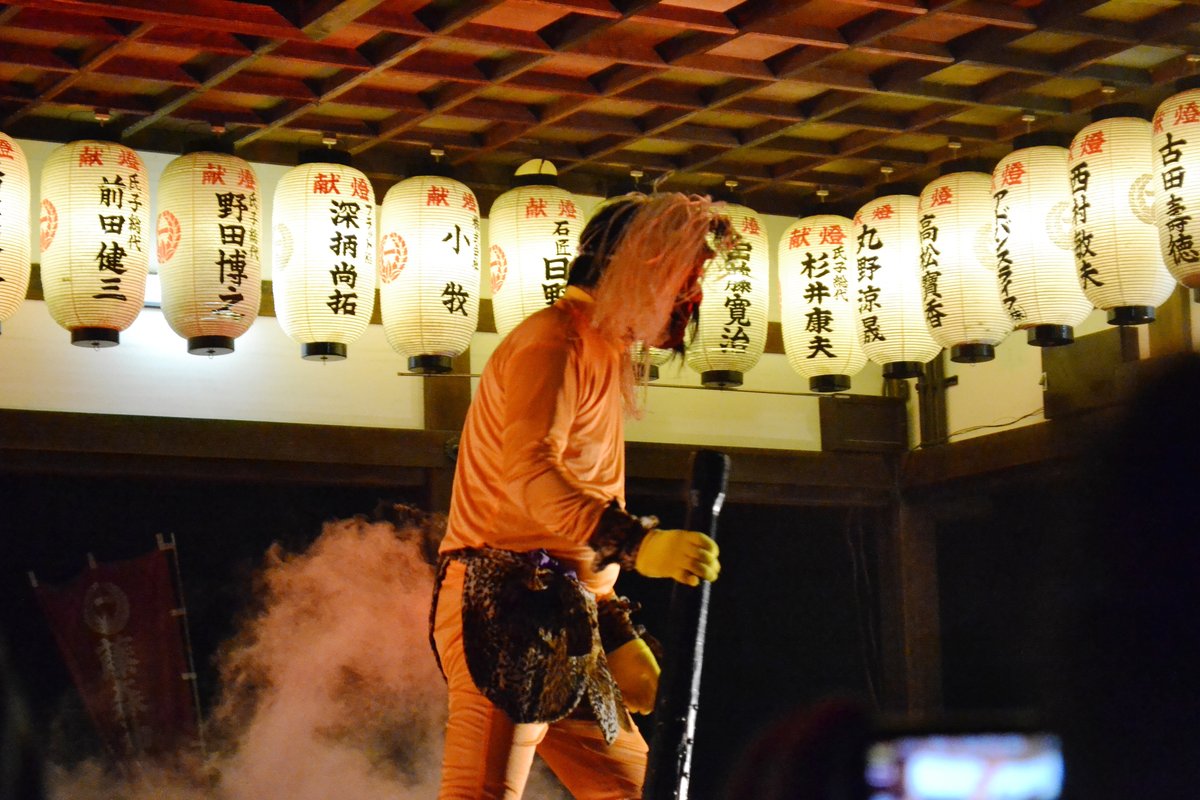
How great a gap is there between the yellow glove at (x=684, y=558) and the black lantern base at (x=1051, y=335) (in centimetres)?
456

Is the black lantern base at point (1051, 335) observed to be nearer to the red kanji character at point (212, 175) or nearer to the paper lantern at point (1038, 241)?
the paper lantern at point (1038, 241)

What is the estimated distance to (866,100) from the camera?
7.61 meters

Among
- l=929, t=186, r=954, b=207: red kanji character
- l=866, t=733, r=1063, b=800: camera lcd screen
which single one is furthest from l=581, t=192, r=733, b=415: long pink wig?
l=929, t=186, r=954, b=207: red kanji character

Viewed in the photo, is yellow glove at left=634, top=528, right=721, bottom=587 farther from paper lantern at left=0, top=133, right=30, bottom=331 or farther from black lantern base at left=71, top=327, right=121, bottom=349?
paper lantern at left=0, top=133, right=30, bottom=331

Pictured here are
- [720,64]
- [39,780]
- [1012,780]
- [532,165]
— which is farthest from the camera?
[532,165]

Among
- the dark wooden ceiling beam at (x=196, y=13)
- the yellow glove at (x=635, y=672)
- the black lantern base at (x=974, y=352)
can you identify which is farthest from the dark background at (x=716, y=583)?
the yellow glove at (x=635, y=672)

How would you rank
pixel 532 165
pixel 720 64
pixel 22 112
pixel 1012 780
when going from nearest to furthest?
pixel 1012 780
pixel 720 64
pixel 22 112
pixel 532 165

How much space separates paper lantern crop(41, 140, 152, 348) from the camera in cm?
714

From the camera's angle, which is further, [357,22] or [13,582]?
[13,582]

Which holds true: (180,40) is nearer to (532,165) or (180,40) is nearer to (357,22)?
(357,22)

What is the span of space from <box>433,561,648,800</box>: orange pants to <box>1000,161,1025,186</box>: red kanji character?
175 inches

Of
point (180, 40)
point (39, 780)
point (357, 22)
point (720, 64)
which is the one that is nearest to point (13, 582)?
point (180, 40)

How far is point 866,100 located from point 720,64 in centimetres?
107

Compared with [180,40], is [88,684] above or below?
below
